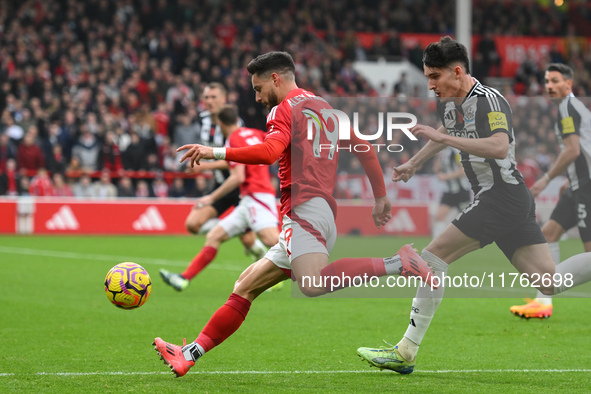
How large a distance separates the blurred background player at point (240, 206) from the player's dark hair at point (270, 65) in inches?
173

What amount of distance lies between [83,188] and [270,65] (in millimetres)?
15202

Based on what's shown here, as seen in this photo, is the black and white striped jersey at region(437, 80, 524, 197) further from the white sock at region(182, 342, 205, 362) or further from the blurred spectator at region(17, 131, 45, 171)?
the blurred spectator at region(17, 131, 45, 171)

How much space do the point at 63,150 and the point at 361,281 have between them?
16.3 m

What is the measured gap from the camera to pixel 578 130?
8.29m

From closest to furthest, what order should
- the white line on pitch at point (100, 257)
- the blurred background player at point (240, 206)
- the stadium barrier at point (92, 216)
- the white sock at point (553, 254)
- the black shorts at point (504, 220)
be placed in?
the black shorts at point (504, 220) → the white sock at point (553, 254) → the blurred background player at point (240, 206) → the white line on pitch at point (100, 257) → the stadium barrier at point (92, 216)

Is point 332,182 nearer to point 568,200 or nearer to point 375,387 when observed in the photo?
point 375,387

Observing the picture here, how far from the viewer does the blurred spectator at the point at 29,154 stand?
1970cm

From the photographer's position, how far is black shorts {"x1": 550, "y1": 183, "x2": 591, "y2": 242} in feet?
26.9

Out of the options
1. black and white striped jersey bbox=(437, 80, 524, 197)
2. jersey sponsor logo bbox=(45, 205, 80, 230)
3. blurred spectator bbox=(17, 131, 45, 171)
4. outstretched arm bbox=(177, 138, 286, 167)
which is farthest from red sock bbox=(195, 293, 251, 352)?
blurred spectator bbox=(17, 131, 45, 171)

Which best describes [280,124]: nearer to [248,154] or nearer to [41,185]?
[248,154]

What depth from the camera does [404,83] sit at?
25859 mm

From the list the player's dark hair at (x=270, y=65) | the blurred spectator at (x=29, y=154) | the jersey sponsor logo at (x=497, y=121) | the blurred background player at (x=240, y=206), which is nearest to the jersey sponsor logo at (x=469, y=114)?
the jersey sponsor logo at (x=497, y=121)

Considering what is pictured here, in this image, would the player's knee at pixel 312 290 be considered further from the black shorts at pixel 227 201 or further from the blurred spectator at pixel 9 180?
the blurred spectator at pixel 9 180

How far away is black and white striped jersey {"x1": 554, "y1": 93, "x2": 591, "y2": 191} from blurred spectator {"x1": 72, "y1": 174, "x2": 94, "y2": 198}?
13757 millimetres
